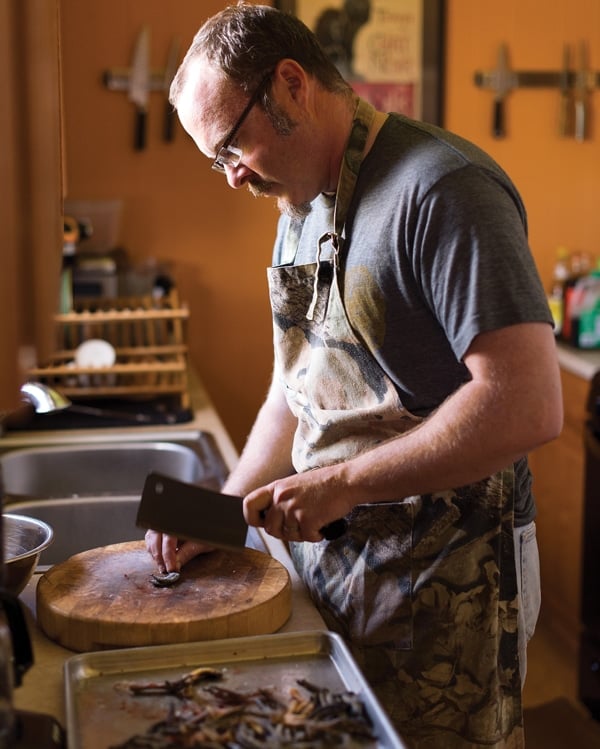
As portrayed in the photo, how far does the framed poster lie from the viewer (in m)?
2.99

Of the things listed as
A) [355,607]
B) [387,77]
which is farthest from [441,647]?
[387,77]

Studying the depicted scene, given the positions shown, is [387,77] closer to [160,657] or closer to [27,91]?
[160,657]

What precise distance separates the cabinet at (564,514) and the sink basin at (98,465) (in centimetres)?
120

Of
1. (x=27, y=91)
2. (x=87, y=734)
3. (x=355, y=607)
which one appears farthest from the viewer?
(x=355, y=607)

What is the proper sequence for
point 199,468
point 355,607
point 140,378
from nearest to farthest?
1. point 355,607
2. point 199,468
3. point 140,378

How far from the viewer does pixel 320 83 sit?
1319 millimetres

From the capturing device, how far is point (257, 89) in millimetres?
1279

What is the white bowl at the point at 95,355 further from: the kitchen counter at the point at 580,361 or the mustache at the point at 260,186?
the kitchen counter at the point at 580,361

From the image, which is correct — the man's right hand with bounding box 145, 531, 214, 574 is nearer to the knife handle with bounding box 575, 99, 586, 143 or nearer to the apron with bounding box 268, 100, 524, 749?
the apron with bounding box 268, 100, 524, 749

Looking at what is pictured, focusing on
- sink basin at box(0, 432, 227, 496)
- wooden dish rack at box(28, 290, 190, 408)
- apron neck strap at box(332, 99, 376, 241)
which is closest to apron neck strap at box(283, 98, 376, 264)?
apron neck strap at box(332, 99, 376, 241)

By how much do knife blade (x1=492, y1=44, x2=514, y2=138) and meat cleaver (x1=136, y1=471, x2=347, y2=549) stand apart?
221 centimetres

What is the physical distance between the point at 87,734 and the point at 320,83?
2.82 feet

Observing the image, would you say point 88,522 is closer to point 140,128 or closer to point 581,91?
point 140,128

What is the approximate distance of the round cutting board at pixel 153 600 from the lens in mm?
1109
